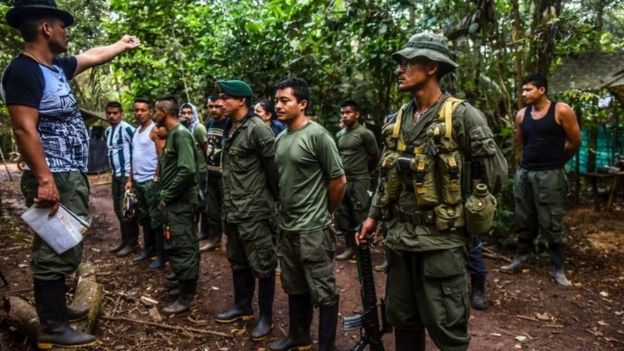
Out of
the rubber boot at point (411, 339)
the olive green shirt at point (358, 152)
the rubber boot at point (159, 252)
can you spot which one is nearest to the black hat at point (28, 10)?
the rubber boot at point (411, 339)

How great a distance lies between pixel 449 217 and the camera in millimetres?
2594

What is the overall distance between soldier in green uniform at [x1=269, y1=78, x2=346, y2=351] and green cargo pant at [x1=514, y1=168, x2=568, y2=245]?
9.67ft

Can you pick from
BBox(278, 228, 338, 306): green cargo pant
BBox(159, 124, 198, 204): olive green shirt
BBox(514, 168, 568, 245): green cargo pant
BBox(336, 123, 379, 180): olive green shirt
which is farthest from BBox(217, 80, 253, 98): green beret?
BBox(514, 168, 568, 245): green cargo pant

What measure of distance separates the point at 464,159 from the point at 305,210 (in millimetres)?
1294

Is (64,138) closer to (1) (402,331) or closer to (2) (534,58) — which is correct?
(1) (402,331)

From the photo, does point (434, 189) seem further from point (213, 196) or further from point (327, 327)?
point (213, 196)

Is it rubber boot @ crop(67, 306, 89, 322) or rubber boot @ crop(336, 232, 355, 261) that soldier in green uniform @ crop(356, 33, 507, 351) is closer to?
rubber boot @ crop(67, 306, 89, 322)

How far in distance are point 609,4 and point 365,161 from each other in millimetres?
4575

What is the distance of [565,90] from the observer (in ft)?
21.6

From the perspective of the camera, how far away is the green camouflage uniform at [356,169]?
20.1 ft

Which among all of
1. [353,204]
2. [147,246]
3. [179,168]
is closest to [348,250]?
[353,204]

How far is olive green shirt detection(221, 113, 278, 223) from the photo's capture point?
3.92 metres

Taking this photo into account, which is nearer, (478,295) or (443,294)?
(443,294)

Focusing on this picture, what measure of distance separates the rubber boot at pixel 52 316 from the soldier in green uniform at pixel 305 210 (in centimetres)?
154
